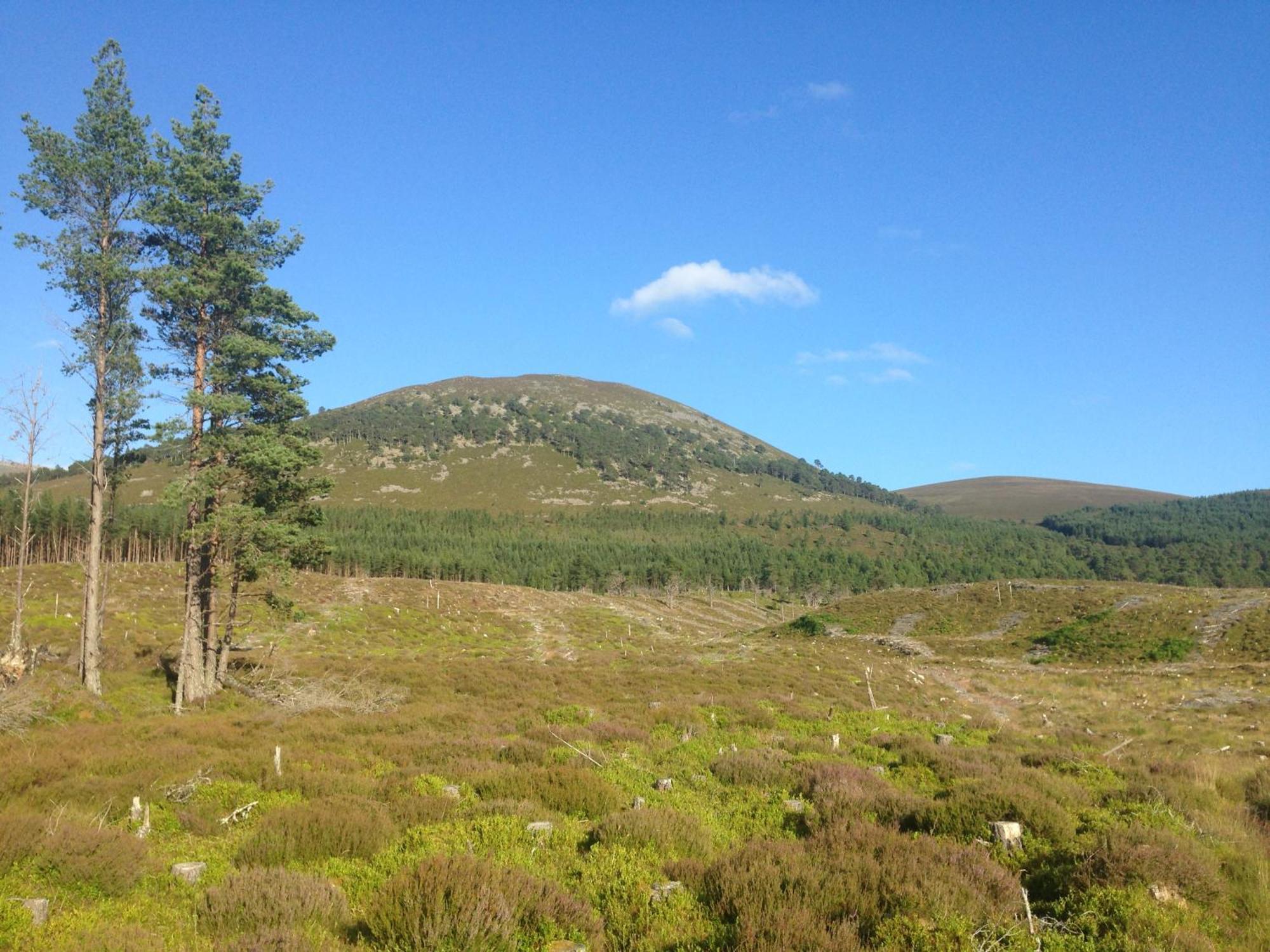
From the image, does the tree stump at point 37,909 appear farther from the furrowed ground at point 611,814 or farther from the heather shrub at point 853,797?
the heather shrub at point 853,797

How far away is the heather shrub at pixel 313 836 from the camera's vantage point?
7566mm

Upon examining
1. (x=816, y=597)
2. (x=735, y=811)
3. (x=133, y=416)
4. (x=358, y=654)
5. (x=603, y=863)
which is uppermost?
(x=133, y=416)

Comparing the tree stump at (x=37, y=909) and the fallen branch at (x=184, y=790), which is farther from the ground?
the tree stump at (x=37, y=909)

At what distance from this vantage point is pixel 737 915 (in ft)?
19.6

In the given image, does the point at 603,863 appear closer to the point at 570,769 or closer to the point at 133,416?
the point at 570,769

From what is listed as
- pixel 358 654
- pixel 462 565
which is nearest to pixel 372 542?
pixel 462 565

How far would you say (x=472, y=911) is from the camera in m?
5.35

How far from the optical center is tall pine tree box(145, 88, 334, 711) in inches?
733

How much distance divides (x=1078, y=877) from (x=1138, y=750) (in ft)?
43.8

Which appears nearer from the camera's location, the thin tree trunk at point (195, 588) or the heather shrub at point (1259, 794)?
the heather shrub at point (1259, 794)

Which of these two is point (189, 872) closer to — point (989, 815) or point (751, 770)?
point (751, 770)

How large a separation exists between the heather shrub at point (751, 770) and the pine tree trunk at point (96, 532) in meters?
17.3

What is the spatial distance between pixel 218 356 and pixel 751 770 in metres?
18.9

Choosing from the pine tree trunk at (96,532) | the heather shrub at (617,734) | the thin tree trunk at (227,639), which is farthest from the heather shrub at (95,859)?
the pine tree trunk at (96,532)
